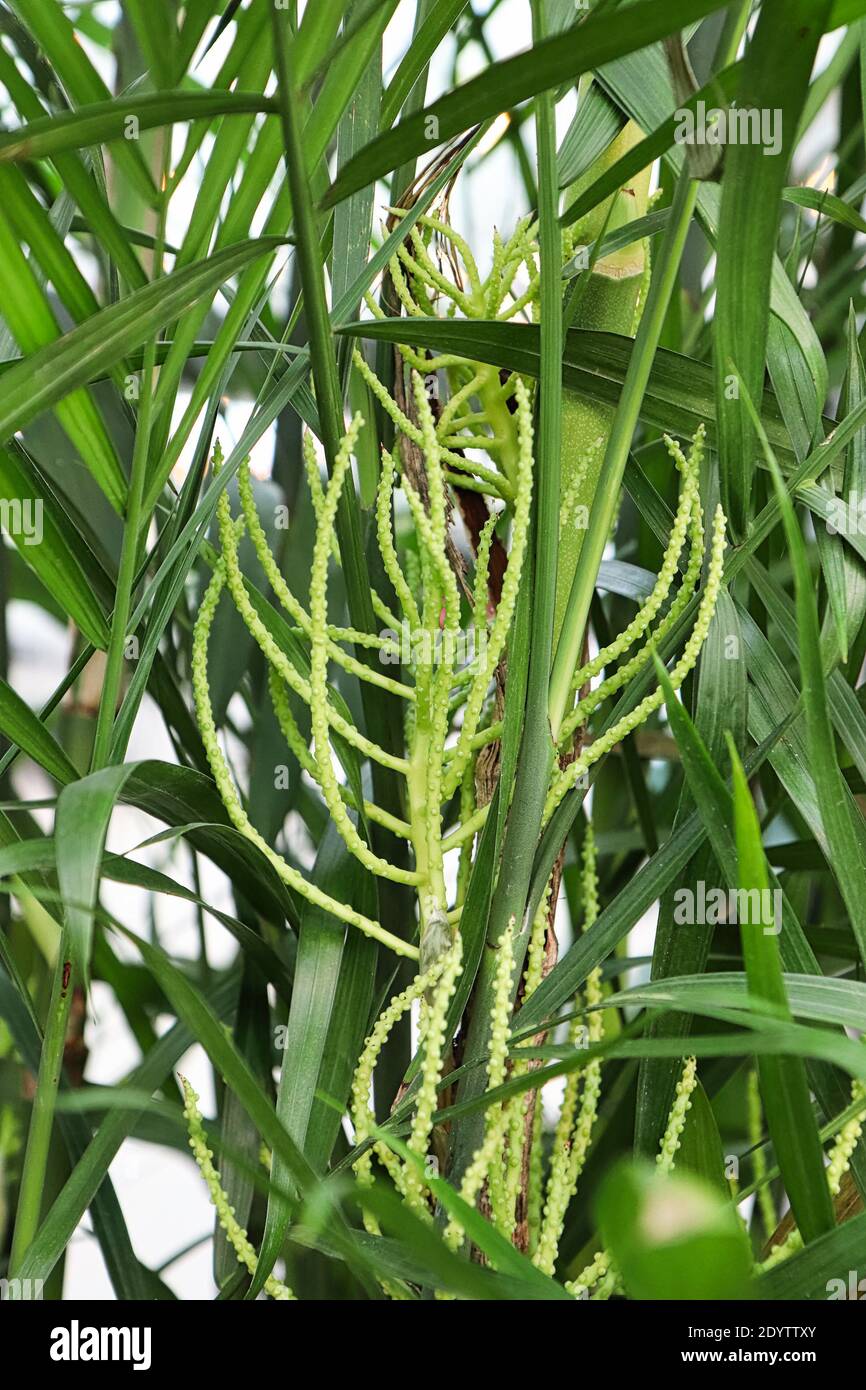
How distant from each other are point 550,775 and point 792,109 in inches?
7.3

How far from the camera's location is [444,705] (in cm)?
33

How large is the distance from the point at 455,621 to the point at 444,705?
0.09 feet

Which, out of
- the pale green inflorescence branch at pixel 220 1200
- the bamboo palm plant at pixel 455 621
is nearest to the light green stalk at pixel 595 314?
the bamboo palm plant at pixel 455 621

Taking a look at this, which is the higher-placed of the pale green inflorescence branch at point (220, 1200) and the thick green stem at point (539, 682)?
the thick green stem at point (539, 682)

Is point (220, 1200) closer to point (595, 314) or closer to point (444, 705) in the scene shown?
point (444, 705)

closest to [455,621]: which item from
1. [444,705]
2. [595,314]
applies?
[444,705]

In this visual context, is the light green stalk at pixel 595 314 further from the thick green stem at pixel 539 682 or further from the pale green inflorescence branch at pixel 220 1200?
the pale green inflorescence branch at pixel 220 1200

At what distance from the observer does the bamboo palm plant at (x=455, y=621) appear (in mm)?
244

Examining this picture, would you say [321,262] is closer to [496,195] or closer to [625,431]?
[625,431]

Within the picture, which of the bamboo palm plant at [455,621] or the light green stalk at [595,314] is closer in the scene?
the bamboo palm plant at [455,621]

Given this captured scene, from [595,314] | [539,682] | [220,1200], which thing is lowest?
[220,1200]

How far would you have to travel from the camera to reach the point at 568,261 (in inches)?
14.9
